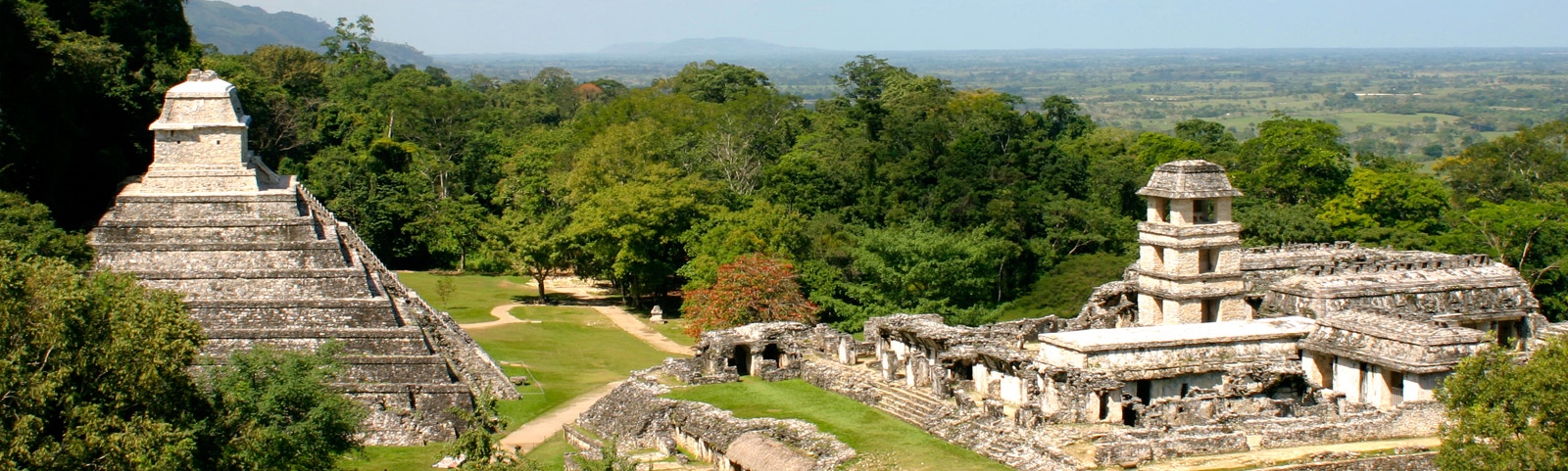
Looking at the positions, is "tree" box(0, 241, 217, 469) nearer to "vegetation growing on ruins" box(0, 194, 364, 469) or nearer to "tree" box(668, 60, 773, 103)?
"vegetation growing on ruins" box(0, 194, 364, 469)

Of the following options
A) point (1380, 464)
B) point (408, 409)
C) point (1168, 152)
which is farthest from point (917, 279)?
point (1168, 152)

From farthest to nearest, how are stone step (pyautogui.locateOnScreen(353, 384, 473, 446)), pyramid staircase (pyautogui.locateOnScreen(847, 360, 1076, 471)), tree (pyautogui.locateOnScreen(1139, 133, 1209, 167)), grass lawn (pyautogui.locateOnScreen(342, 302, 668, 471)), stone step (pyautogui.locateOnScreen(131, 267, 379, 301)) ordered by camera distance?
tree (pyautogui.locateOnScreen(1139, 133, 1209, 167)) → stone step (pyautogui.locateOnScreen(131, 267, 379, 301)) → stone step (pyautogui.locateOnScreen(353, 384, 473, 446)) → grass lawn (pyautogui.locateOnScreen(342, 302, 668, 471)) → pyramid staircase (pyautogui.locateOnScreen(847, 360, 1076, 471))

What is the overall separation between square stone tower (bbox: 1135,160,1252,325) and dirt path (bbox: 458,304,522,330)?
2242cm

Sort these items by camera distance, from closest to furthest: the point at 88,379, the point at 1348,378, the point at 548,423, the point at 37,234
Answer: the point at 88,379 → the point at 1348,378 → the point at 548,423 → the point at 37,234

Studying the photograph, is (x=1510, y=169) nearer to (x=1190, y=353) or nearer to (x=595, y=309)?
(x=595, y=309)

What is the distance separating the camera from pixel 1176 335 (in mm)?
28781

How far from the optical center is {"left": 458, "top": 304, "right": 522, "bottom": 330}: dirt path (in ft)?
154

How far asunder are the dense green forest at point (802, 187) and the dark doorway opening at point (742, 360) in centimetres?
1051

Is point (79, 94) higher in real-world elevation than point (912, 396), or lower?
higher

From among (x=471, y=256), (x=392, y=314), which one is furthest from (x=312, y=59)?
(x=392, y=314)

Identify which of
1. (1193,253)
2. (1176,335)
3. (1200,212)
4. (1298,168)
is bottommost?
(1176,335)

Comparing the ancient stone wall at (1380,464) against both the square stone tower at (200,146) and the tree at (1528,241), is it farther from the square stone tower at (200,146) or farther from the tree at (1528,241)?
the square stone tower at (200,146)

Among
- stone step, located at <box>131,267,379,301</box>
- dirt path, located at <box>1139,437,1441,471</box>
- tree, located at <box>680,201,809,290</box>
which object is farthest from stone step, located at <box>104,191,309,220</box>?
dirt path, located at <box>1139,437,1441,471</box>

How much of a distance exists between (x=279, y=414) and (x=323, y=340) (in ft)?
26.0
